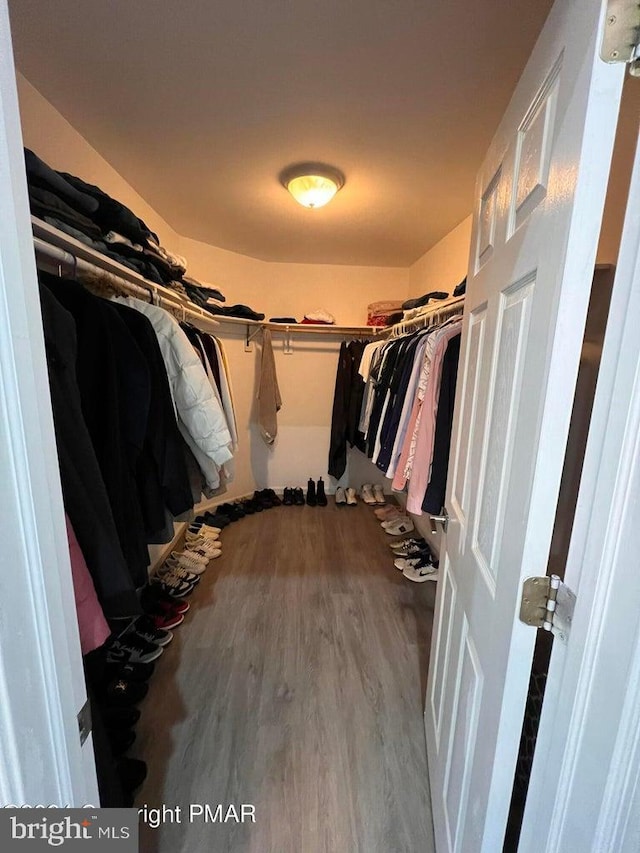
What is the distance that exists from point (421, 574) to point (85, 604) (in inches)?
79.9

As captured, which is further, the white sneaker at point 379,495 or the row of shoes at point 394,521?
the white sneaker at point 379,495

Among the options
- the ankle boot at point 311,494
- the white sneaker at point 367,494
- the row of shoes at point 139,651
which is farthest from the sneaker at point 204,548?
the white sneaker at point 367,494

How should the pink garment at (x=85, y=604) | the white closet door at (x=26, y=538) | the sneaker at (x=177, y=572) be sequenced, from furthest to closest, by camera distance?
1. the sneaker at (x=177, y=572)
2. the pink garment at (x=85, y=604)
3. the white closet door at (x=26, y=538)

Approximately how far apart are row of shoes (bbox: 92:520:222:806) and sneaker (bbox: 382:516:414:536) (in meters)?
1.36

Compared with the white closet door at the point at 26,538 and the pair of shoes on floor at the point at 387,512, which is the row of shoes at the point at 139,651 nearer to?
the white closet door at the point at 26,538

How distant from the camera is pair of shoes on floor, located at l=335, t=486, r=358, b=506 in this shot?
357cm

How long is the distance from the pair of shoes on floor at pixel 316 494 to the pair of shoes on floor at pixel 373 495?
403 mm

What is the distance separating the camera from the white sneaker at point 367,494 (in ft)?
11.7

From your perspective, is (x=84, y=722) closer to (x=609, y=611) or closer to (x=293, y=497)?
(x=609, y=611)

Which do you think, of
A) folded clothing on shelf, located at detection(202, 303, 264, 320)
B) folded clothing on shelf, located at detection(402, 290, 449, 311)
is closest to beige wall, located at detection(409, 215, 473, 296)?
folded clothing on shelf, located at detection(402, 290, 449, 311)

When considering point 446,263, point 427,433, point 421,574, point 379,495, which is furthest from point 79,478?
point 379,495

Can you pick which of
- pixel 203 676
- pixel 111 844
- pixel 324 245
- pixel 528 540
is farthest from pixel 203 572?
pixel 324 245

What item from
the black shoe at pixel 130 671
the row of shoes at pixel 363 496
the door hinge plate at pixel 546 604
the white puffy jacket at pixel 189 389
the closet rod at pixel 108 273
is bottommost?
the black shoe at pixel 130 671

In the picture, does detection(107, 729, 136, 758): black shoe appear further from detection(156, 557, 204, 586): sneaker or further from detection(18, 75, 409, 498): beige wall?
detection(18, 75, 409, 498): beige wall
